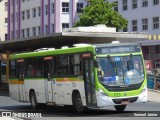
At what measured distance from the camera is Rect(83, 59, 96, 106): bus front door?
1819cm

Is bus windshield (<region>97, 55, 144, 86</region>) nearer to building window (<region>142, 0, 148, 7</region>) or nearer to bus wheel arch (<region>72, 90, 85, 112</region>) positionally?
bus wheel arch (<region>72, 90, 85, 112</region>)

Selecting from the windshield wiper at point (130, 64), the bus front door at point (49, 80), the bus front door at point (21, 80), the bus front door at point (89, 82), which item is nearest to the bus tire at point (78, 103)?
the bus front door at point (89, 82)

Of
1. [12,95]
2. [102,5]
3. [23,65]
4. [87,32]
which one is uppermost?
[102,5]

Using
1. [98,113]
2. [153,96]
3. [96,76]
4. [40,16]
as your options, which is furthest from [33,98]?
[40,16]

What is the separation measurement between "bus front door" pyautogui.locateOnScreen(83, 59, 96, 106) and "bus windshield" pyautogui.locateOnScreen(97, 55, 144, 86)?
1.21 ft

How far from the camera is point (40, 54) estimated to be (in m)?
22.4

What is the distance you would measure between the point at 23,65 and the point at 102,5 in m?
30.1

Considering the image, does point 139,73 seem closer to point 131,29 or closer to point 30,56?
point 30,56

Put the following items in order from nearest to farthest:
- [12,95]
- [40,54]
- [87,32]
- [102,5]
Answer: [40,54] → [12,95] → [87,32] → [102,5]

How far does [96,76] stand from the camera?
1803cm

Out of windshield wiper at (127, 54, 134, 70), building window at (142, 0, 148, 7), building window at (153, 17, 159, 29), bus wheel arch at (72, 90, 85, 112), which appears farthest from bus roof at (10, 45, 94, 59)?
building window at (142, 0, 148, 7)

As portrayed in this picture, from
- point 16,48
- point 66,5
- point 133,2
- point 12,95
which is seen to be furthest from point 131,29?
point 12,95

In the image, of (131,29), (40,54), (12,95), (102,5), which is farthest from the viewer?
(131,29)

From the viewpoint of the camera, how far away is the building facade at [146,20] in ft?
189
